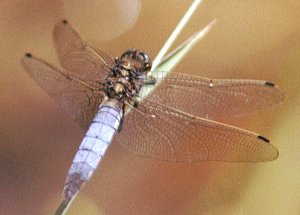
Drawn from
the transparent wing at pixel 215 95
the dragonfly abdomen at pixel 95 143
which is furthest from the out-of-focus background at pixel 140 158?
the dragonfly abdomen at pixel 95 143

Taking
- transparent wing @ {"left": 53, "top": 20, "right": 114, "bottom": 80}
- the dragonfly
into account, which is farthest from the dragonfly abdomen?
transparent wing @ {"left": 53, "top": 20, "right": 114, "bottom": 80}

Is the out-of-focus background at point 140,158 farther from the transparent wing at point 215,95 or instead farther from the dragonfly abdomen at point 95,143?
the dragonfly abdomen at point 95,143

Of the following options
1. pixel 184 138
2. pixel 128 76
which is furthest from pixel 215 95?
pixel 128 76

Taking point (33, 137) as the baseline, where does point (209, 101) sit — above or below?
above

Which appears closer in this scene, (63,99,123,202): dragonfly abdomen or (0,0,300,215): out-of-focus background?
(63,99,123,202): dragonfly abdomen

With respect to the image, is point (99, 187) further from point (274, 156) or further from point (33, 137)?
point (274, 156)

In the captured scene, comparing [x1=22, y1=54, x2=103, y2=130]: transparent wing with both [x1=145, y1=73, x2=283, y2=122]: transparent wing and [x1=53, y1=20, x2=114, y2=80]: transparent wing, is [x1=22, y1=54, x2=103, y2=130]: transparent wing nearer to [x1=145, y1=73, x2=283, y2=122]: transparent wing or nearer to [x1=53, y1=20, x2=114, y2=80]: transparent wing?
[x1=53, y1=20, x2=114, y2=80]: transparent wing

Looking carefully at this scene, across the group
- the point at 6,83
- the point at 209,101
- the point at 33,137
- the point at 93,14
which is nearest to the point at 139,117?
the point at 209,101
